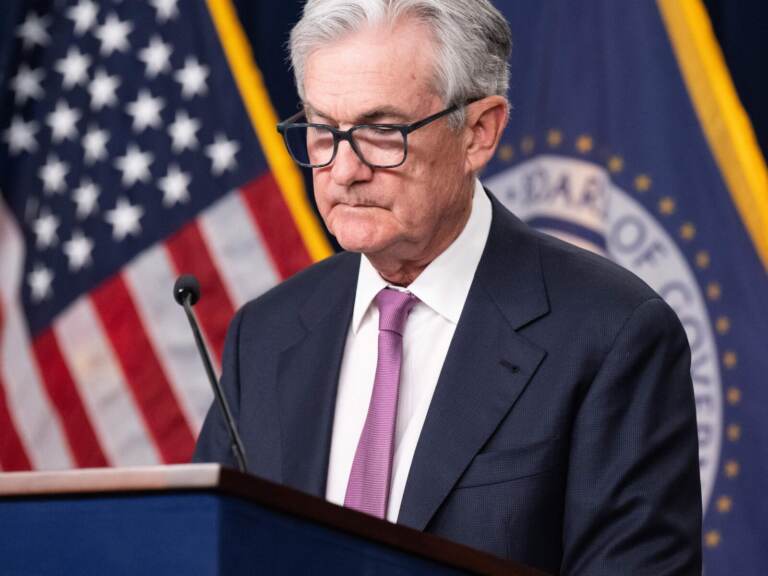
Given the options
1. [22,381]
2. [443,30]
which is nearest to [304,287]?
[443,30]

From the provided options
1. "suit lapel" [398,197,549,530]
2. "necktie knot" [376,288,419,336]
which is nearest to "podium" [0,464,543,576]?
"suit lapel" [398,197,549,530]

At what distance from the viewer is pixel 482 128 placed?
83.1 inches

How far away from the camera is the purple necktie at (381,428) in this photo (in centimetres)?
193

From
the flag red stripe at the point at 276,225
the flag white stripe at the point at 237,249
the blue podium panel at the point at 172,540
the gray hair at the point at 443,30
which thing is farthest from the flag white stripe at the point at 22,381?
the blue podium panel at the point at 172,540

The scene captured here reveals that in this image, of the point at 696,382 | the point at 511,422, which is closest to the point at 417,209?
the point at 511,422

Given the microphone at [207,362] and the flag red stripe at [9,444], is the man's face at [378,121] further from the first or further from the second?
the flag red stripe at [9,444]

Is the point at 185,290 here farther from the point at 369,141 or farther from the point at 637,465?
the point at 637,465

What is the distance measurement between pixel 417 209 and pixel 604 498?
0.50 meters

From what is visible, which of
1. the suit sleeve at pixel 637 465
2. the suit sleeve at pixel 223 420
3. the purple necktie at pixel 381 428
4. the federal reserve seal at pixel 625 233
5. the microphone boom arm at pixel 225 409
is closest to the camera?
the microphone boom arm at pixel 225 409

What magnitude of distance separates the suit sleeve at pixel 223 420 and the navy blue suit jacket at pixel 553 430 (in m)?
0.08

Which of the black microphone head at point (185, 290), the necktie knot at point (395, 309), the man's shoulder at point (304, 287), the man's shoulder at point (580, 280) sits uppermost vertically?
the black microphone head at point (185, 290)

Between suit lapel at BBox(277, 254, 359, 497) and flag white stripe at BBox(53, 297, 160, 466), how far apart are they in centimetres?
180

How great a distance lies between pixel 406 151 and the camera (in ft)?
6.44

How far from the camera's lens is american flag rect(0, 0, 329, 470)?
392 cm
